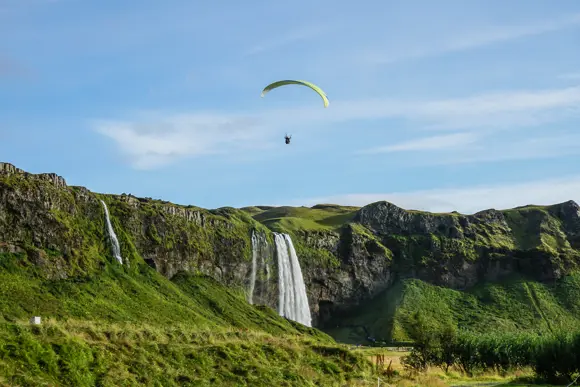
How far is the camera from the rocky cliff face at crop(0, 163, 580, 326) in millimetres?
95312

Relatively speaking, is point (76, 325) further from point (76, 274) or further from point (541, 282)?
point (541, 282)

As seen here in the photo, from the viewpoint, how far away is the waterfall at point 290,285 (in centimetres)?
13938

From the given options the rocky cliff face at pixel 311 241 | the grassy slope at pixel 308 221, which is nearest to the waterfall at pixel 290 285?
the rocky cliff face at pixel 311 241

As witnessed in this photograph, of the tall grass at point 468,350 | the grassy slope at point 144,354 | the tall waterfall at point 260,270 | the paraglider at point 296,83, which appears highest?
the paraglider at point 296,83

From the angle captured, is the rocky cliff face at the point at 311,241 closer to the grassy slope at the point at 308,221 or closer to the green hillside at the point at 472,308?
the grassy slope at the point at 308,221

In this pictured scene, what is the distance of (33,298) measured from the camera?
80188 mm

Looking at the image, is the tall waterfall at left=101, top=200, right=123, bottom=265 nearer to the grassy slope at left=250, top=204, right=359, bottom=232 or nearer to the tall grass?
the tall grass

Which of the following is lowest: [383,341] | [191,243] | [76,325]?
[383,341]

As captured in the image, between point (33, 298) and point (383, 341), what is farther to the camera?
point (383, 341)

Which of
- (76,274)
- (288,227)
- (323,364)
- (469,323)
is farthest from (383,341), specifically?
(323,364)

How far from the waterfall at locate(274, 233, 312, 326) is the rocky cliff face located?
2103 mm

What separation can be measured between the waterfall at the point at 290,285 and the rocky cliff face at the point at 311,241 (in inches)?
82.8

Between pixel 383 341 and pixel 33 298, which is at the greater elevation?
pixel 33 298

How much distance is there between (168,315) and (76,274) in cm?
1303
